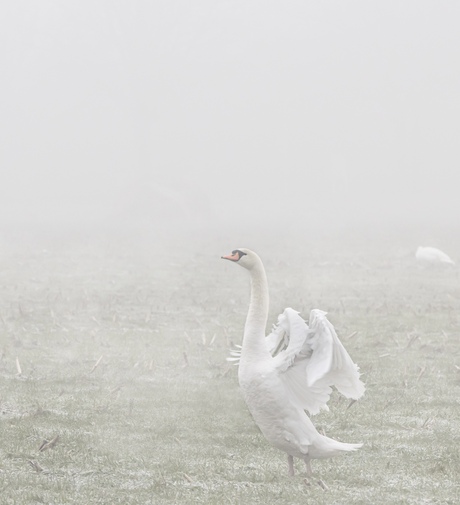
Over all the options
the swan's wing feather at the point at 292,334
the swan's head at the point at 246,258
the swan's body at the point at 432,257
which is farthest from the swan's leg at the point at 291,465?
the swan's body at the point at 432,257

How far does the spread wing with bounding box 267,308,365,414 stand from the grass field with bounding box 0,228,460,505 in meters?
1.07

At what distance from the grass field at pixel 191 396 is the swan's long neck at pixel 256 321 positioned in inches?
59.8

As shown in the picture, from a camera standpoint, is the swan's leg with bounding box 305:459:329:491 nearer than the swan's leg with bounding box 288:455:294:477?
Yes

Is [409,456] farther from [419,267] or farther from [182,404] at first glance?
[419,267]

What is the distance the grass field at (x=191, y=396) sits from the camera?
933cm

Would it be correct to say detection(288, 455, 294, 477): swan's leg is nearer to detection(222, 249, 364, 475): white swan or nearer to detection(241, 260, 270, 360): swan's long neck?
detection(222, 249, 364, 475): white swan

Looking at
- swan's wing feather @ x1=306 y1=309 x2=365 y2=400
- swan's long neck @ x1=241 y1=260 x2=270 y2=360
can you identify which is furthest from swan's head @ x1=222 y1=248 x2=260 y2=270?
swan's wing feather @ x1=306 y1=309 x2=365 y2=400

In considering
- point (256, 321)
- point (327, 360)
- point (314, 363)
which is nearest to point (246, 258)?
point (256, 321)

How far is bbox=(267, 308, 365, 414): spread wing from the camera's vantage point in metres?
8.66

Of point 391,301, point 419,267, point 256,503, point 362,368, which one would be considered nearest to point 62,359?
point 362,368

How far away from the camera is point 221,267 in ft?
113

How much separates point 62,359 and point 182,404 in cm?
390

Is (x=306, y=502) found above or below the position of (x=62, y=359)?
above

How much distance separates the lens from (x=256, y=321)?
9.52 metres
